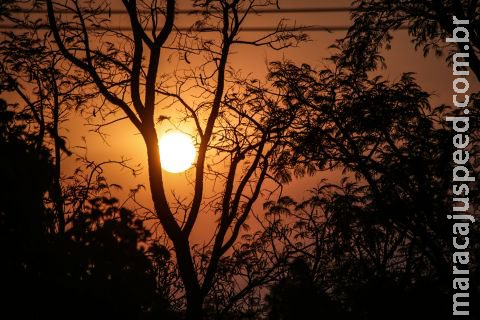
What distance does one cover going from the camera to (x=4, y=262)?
6324 mm

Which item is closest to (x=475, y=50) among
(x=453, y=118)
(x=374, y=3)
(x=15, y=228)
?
(x=453, y=118)

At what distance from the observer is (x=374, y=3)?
1124 cm

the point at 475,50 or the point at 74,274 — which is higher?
the point at 475,50

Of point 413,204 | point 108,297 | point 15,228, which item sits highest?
point 413,204

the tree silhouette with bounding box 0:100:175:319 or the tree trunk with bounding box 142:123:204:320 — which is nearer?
the tree silhouette with bounding box 0:100:175:319

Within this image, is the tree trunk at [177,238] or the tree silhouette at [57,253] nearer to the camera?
the tree silhouette at [57,253]

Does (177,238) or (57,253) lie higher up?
(177,238)

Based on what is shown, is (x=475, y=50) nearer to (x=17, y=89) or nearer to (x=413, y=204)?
(x=413, y=204)

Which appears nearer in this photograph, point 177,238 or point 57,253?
point 57,253

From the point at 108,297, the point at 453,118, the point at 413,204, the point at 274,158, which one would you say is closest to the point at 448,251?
the point at 413,204

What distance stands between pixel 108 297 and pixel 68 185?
8.77m

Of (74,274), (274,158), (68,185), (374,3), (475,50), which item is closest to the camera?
(74,274)

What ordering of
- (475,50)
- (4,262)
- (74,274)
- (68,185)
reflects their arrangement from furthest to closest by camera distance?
(68,185) → (475,50) → (74,274) → (4,262)

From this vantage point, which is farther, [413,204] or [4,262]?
[413,204]
